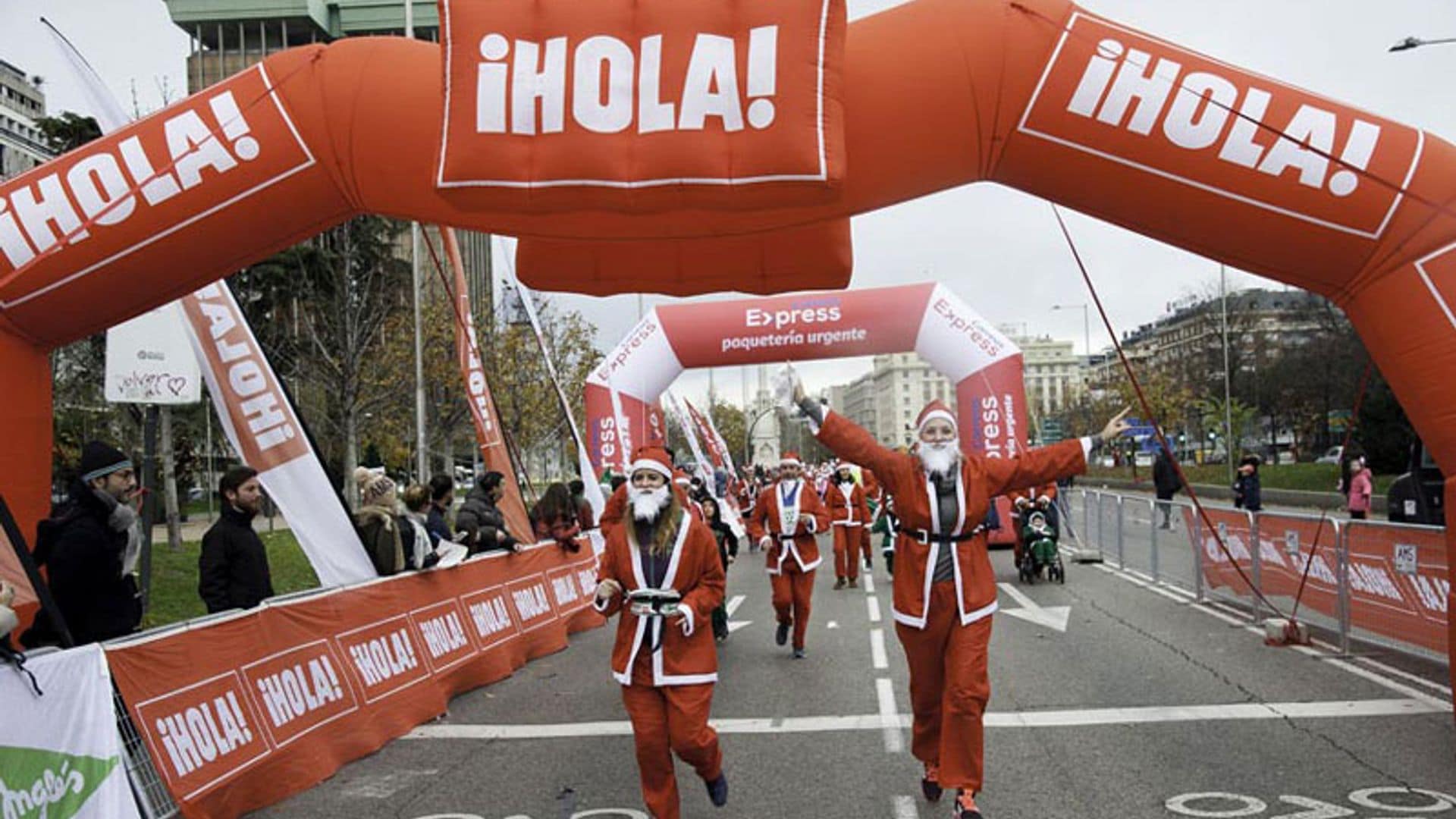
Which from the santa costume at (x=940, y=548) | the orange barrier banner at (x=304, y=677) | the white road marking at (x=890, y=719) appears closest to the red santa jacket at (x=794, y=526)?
the white road marking at (x=890, y=719)

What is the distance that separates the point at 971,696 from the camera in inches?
218

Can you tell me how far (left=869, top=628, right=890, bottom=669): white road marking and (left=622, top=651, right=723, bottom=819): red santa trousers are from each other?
460 cm

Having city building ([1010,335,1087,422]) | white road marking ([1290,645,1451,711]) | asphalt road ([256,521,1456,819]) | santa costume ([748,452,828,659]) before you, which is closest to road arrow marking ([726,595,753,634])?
santa costume ([748,452,828,659])

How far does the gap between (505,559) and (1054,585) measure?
8.33 metres

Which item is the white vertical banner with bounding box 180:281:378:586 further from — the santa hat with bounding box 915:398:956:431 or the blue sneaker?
the santa hat with bounding box 915:398:956:431

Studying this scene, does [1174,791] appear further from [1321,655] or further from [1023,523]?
[1023,523]

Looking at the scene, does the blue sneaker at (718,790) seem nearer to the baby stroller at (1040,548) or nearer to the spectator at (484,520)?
the spectator at (484,520)

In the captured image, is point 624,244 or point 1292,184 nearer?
point 1292,184

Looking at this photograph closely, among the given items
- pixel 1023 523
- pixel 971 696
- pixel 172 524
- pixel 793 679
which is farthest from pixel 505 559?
pixel 172 524

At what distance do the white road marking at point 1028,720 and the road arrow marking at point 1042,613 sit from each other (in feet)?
13.1

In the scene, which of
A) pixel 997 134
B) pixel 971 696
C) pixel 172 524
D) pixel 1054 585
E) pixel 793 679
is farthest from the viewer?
pixel 172 524

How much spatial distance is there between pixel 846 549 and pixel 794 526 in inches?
Answer: 230

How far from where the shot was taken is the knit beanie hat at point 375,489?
896cm

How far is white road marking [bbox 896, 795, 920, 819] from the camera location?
559cm
